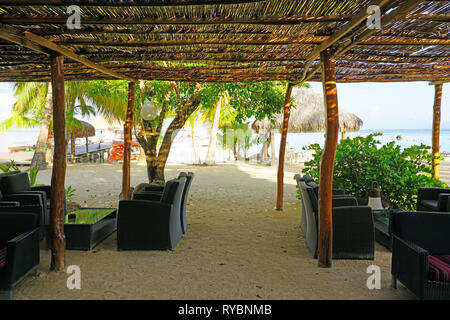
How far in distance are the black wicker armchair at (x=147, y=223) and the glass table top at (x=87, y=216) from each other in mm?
603

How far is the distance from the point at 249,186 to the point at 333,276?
6.19 m

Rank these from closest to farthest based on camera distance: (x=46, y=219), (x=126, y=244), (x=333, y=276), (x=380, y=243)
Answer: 1. (x=333, y=276)
2. (x=126, y=244)
3. (x=380, y=243)
4. (x=46, y=219)

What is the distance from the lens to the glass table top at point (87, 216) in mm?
4391

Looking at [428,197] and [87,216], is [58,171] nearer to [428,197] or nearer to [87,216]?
[87,216]

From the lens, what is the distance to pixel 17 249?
2752 millimetres

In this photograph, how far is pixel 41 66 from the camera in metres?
4.71

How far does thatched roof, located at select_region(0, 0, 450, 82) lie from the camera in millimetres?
2713

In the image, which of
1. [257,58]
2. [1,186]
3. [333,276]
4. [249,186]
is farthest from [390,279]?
[249,186]

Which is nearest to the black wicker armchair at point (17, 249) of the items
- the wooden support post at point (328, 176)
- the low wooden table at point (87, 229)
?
the low wooden table at point (87, 229)

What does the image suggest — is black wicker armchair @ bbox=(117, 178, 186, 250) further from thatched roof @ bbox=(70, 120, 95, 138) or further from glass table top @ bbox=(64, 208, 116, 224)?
thatched roof @ bbox=(70, 120, 95, 138)

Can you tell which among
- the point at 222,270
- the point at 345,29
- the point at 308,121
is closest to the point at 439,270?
the point at 222,270

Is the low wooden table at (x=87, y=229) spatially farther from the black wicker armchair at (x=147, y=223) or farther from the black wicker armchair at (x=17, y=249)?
the black wicker armchair at (x=17, y=249)
